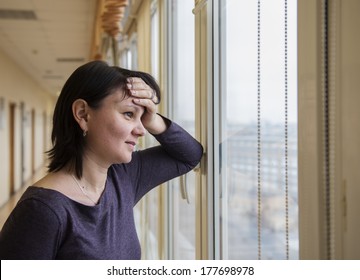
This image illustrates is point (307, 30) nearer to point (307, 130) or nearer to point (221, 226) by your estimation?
point (307, 130)

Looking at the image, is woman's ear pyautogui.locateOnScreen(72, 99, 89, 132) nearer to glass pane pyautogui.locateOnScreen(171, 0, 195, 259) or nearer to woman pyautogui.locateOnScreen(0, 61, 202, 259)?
woman pyautogui.locateOnScreen(0, 61, 202, 259)

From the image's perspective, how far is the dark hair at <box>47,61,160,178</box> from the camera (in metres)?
1.31

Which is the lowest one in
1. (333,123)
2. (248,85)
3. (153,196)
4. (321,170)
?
(153,196)

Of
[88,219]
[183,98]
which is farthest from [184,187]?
[88,219]

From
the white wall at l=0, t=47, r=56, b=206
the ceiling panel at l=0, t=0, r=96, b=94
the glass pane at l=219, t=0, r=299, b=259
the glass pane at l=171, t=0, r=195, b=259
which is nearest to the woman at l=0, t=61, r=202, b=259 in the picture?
the glass pane at l=219, t=0, r=299, b=259

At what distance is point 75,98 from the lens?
1325 mm

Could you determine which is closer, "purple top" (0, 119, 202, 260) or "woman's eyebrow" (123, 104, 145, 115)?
"purple top" (0, 119, 202, 260)

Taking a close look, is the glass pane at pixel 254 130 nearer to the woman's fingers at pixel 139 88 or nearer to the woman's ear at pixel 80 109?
the woman's fingers at pixel 139 88

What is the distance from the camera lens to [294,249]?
1.18 m

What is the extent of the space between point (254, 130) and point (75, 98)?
25.3 inches

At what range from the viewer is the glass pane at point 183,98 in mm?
2309

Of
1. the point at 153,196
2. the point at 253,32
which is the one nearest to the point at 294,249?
the point at 253,32

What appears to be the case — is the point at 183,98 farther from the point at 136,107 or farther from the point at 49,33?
the point at 49,33
